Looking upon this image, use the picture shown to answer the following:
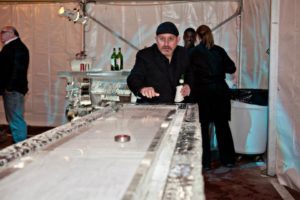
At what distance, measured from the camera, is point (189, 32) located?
450cm

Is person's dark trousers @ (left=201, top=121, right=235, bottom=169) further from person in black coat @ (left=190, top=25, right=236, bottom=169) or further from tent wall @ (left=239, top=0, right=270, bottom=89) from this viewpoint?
tent wall @ (left=239, top=0, right=270, bottom=89)

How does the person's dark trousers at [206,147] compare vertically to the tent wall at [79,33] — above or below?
below

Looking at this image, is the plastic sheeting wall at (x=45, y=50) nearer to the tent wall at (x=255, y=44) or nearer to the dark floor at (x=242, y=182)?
the tent wall at (x=255, y=44)

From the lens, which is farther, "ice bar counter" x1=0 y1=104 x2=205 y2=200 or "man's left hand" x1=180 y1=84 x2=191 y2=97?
"man's left hand" x1=180 y1=84 x2=191 y2=97

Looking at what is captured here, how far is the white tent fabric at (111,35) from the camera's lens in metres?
5.01

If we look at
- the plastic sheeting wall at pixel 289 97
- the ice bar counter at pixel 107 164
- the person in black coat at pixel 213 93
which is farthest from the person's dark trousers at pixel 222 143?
the ice bar counter at pixel 107 164

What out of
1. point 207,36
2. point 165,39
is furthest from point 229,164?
point 165,39

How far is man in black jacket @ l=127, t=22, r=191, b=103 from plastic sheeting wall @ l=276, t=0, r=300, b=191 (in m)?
0.97

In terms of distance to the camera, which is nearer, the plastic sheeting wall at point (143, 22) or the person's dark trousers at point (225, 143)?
the person's dark trousers at point (225, 143)

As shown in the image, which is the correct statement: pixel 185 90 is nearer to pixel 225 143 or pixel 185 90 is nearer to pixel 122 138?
pixel 122 138

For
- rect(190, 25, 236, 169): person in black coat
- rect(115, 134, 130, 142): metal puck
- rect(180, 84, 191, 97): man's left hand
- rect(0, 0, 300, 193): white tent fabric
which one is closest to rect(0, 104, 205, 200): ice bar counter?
rect(115, 134, 130, 142): metal puck

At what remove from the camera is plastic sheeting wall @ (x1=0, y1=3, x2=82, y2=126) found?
5.99 metres

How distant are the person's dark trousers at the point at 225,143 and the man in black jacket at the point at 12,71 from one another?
227 cm

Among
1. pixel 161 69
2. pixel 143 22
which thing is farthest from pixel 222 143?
pixel 143 22
